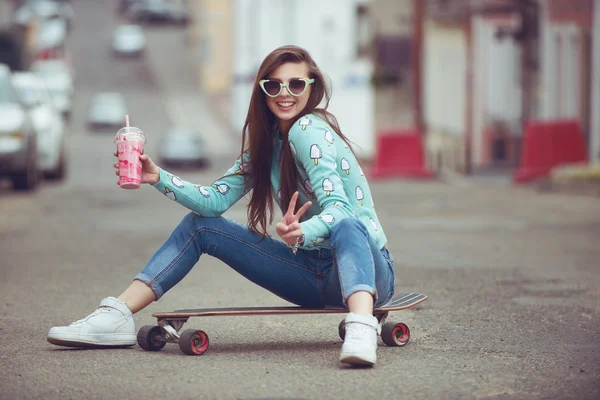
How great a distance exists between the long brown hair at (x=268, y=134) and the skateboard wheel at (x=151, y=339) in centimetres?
65

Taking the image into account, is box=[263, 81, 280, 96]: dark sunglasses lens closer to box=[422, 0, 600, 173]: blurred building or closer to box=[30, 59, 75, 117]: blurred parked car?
box=[422, 0, 600, 173]: blurred building

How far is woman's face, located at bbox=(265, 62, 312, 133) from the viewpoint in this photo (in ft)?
21.5

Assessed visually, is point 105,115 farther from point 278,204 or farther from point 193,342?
point 193,342

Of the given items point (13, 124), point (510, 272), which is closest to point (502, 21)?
point (13, 124)

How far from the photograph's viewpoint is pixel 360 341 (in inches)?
234

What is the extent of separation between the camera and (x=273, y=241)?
6.70 meters

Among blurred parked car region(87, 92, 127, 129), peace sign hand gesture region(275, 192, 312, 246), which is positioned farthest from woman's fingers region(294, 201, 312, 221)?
blurred parked car region(87, 92, 127, 129)

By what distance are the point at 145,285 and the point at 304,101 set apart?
3.68 feet

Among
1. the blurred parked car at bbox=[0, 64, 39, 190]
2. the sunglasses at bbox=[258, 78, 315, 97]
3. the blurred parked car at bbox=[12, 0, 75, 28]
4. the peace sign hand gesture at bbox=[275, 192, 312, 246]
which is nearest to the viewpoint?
the peace sign hand gesture at bbox=[275, 192, 312, 246]

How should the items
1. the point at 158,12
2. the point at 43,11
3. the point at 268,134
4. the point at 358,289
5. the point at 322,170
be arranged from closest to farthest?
the point at 358,289 < the point at 322,170 < the point at 268,134 < the point at 43,11 < the point at 158,12

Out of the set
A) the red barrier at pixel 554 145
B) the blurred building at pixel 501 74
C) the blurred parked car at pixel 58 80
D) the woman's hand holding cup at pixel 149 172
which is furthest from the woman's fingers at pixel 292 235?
the blurred parked car at pixel 58 80

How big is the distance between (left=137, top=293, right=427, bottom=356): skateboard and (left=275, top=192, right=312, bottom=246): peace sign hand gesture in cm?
47

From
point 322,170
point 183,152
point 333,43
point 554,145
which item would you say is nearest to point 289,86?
point 322,170

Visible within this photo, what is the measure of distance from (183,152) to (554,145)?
2310cm
